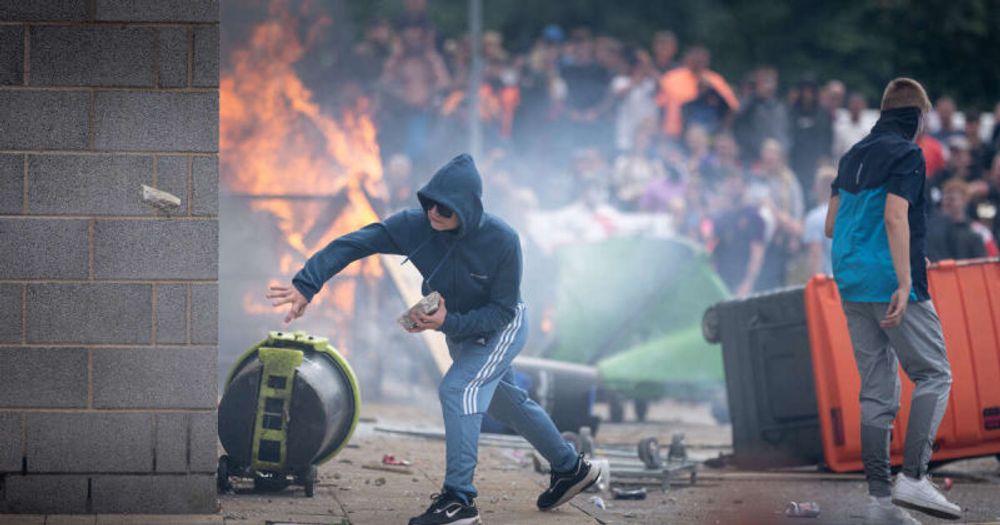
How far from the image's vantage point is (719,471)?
10.6 m

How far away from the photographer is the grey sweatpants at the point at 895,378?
27.0 ft

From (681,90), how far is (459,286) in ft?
39.2

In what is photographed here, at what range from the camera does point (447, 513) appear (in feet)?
25.0

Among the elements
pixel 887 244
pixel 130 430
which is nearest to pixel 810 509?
pixel 887 244

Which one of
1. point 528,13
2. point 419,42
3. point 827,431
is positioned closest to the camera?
point 827,431

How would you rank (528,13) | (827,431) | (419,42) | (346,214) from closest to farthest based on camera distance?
1. (827,431)
2. (346,214)
3. (419,42)
4. (528,13)

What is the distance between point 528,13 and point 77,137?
2542 cm

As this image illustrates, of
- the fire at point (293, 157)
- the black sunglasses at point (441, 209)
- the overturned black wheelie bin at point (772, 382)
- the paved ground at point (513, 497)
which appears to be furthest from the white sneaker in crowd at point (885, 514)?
the fire at point (293, 157)

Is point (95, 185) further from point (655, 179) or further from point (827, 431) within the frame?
point (655, 179)

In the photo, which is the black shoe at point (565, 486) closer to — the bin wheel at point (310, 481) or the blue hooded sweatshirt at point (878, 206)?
the bin wheel at point (310, 481)

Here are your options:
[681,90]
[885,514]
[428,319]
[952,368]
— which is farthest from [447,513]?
[681,90]

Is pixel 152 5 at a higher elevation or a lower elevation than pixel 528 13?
lower

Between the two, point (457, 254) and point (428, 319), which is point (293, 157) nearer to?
point (457, 254)

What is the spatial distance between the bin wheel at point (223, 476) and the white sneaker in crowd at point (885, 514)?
120 inches
